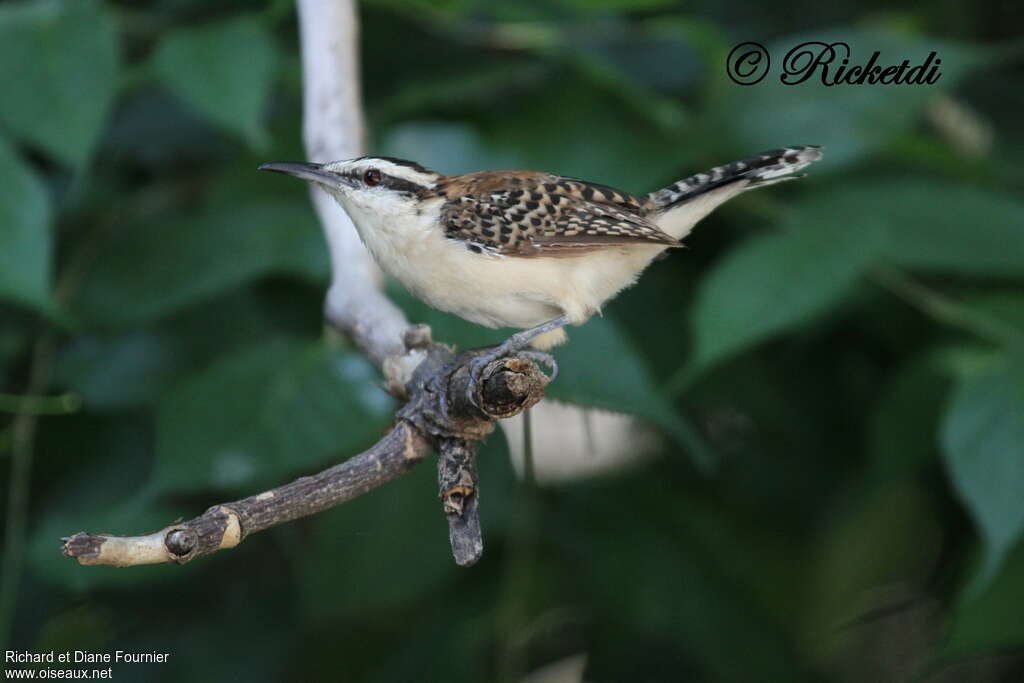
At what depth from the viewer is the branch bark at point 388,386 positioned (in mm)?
1739

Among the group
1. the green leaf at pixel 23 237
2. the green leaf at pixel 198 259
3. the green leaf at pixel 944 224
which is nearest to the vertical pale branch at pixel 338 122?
the green leaf at pixel 198 259

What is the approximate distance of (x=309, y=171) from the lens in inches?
118

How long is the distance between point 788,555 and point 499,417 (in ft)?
8.24

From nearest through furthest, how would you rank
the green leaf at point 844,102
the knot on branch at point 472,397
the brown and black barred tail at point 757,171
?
the knot on branch at point 472,397, the brown and black barred tail at point 757,171, the green leaf at point 844,102

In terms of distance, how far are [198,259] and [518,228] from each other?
3.59 ft

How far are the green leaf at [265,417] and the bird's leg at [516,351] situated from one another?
0.58 meters

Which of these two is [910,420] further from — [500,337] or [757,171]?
[500,337]

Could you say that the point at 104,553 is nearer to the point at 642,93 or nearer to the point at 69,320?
the point at 69,320

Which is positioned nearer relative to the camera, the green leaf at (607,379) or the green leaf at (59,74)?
the green leaf at (607,379)

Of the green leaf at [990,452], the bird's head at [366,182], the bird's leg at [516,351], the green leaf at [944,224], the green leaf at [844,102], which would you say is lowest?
the green leaf at [990,452]

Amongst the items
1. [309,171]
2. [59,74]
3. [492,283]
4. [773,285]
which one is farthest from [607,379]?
[59,74]

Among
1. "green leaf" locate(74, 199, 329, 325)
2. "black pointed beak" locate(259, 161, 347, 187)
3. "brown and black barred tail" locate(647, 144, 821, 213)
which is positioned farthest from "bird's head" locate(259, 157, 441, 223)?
"brown and black barred tail" locate(647, 144, 821, 213)

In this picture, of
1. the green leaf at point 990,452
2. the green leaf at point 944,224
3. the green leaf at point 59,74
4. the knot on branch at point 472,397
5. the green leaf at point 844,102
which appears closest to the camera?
the knot on branch at point 472,397

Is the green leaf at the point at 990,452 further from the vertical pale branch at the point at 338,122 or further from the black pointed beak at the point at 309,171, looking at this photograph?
the black pointed beak at the point at 309,171
